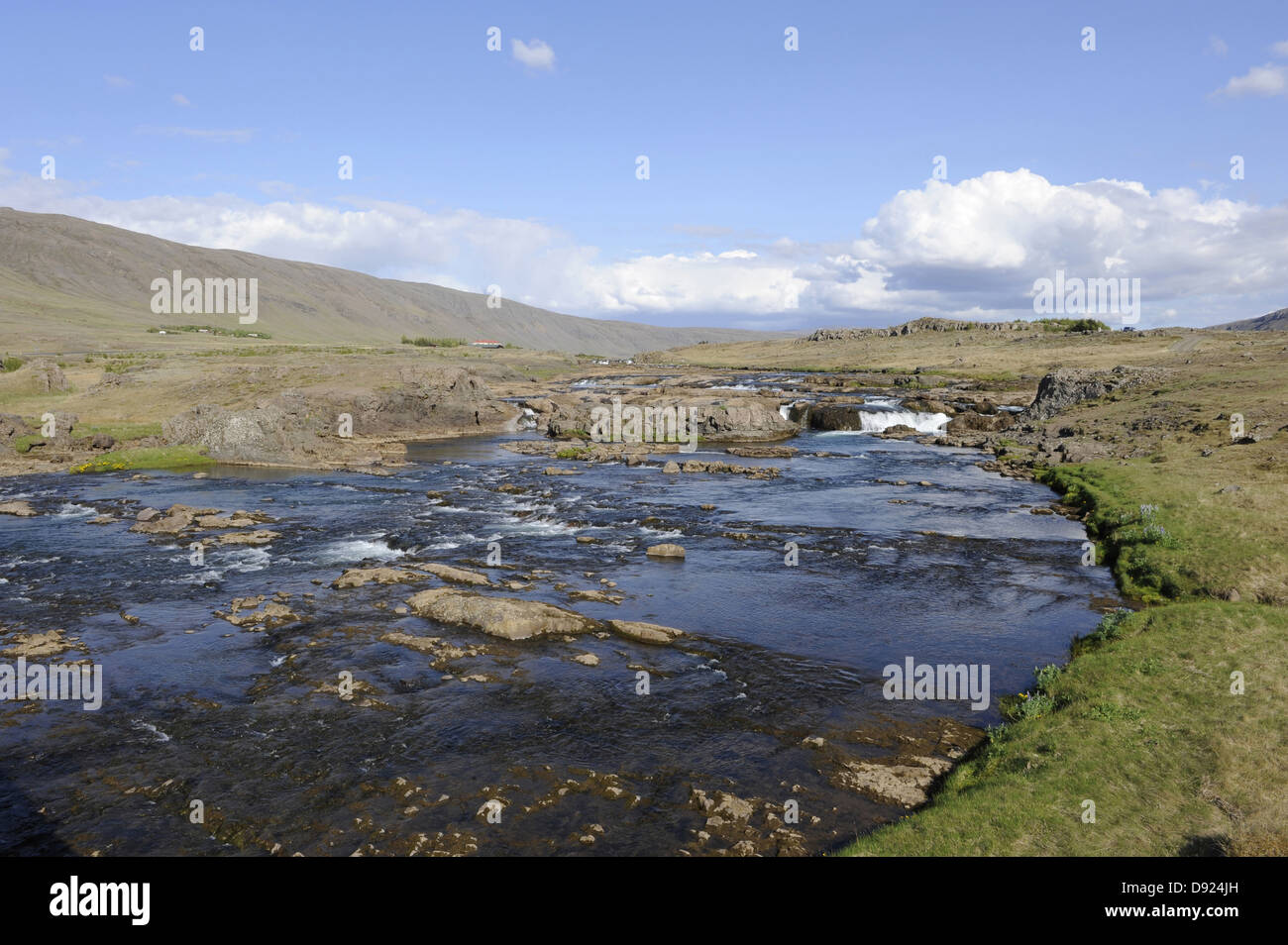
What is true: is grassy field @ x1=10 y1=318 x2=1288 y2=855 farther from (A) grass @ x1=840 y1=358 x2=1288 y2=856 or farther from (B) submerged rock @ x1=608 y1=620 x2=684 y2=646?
(B) submerged rock @ x1=608 y1=620 x2=684 y2=646

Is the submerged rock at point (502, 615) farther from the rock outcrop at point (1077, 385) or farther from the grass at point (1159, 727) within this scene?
the rock outcrop at point (1077, 385)

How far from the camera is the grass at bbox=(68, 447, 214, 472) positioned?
4872 centimetres

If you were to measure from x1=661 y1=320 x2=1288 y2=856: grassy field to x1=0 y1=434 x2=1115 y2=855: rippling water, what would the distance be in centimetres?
179

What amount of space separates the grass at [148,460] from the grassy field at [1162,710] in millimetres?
51606

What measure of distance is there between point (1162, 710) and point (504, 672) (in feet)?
51.9

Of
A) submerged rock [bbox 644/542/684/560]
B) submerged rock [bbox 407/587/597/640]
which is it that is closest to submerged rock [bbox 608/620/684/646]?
submerged rock [bbox 407/587/597/640]

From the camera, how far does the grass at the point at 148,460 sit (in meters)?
48.7

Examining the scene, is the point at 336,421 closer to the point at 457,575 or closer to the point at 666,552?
the point at 457,575

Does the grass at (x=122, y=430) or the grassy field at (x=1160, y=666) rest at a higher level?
the grass at (x=122, y=430)

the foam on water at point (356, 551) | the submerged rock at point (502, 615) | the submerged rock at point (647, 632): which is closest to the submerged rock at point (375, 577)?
the foam on water at point (356, 551)

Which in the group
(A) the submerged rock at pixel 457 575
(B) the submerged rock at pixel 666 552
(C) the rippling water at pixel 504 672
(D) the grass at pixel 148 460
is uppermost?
(D) the grass at pixel 148 460

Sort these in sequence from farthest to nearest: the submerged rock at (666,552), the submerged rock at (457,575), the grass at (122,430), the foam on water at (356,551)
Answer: the grass at (122,430), the submerged rock at (666,552), the foam on water at (356,551), the submerged rock at (457,575)

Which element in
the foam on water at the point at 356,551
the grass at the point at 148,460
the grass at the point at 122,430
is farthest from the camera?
the grass at the point at 122,430

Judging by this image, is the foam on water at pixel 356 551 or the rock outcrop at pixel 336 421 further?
the rock outcrop at pixel 336 421
